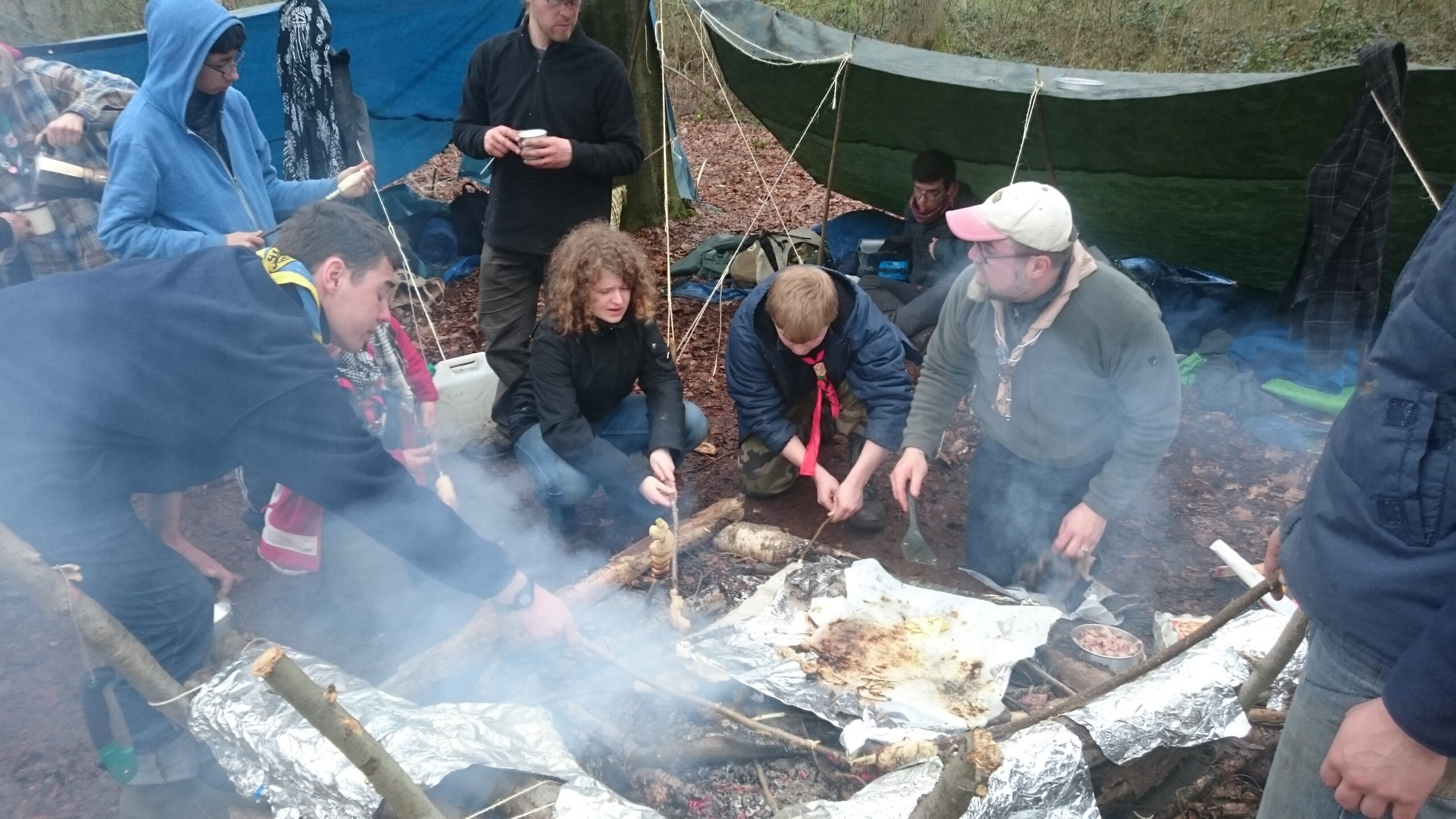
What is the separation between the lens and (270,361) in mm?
2010

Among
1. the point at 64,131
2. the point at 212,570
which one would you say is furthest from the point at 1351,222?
the point at 64,131

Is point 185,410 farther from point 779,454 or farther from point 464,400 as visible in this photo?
point 779,454

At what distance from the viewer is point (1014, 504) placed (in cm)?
361

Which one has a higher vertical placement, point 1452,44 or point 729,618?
point 1452,44

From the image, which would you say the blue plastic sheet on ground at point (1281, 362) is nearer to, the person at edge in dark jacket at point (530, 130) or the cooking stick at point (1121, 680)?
the cooking stick at point (1121, 680)

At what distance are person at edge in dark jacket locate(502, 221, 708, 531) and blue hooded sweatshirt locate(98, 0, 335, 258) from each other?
1319 mm

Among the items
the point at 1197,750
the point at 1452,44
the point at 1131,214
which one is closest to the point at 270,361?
the point at 1197,750

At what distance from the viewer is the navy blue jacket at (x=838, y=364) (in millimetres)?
3826

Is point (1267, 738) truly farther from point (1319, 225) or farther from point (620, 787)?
point (1319, 225)

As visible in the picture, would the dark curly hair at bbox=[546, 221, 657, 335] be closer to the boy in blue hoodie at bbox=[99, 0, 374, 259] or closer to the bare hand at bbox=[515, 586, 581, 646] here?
the boy in blue hoodie at bbox=[99, 0, 374, 259]

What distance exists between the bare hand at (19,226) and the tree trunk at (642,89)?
132 inches

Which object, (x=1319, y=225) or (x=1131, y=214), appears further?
(x=1131, y=214)

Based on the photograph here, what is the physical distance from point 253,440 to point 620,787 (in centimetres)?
137

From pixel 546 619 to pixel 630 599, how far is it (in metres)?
0.82
